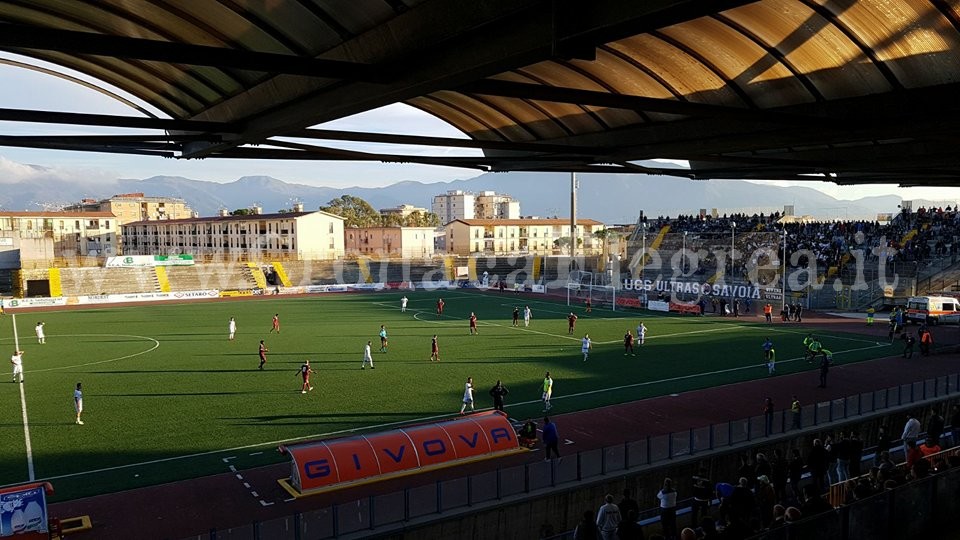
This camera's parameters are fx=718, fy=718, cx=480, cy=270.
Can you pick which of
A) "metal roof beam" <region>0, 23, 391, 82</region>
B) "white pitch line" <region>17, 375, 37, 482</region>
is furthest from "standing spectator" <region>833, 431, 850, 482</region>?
"white pitch line" <region>17, 375, 37, 482</region>

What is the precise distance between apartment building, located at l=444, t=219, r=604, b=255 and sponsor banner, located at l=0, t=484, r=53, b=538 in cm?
10837

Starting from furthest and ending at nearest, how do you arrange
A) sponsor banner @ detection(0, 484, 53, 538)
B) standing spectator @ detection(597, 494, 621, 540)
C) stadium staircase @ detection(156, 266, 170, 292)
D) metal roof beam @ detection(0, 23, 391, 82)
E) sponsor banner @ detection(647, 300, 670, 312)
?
stadium staircase @ detection(156, 266, 170, 292) → sponsor banner @ detection(647, 300, 670, 312) → sponsor banner @ detection(0, 484, 53, 538) → standing spectator @ detection(597, 494, 621, 540) → metal roof beam @ detection(0, 23, 391, 82)

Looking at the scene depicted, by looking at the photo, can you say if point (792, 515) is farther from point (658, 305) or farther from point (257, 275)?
point (257, 275)

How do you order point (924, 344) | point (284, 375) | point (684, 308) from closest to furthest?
1. point (284, 375)
2. point (924, 344)
3. point (684, 308)

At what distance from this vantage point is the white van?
40625 mm

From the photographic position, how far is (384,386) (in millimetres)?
25891

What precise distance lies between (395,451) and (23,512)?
7.35 metres

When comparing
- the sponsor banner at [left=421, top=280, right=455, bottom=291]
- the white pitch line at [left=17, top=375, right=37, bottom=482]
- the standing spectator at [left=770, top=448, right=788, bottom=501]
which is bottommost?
the white pitch line at [left=17, top=375, right=37, bottom=482]

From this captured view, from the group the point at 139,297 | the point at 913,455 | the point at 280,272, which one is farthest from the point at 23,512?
the point at 280,272

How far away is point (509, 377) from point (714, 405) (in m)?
7.75

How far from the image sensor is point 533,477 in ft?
49.1

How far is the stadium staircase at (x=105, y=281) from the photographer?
6247 centimetres

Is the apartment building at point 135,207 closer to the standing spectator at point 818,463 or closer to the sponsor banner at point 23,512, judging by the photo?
the sponsor banner at point 23,512

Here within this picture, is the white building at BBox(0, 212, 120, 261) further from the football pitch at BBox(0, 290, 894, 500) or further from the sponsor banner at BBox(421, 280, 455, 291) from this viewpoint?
the football pitch at BBox(0, 290, 894, 500)
